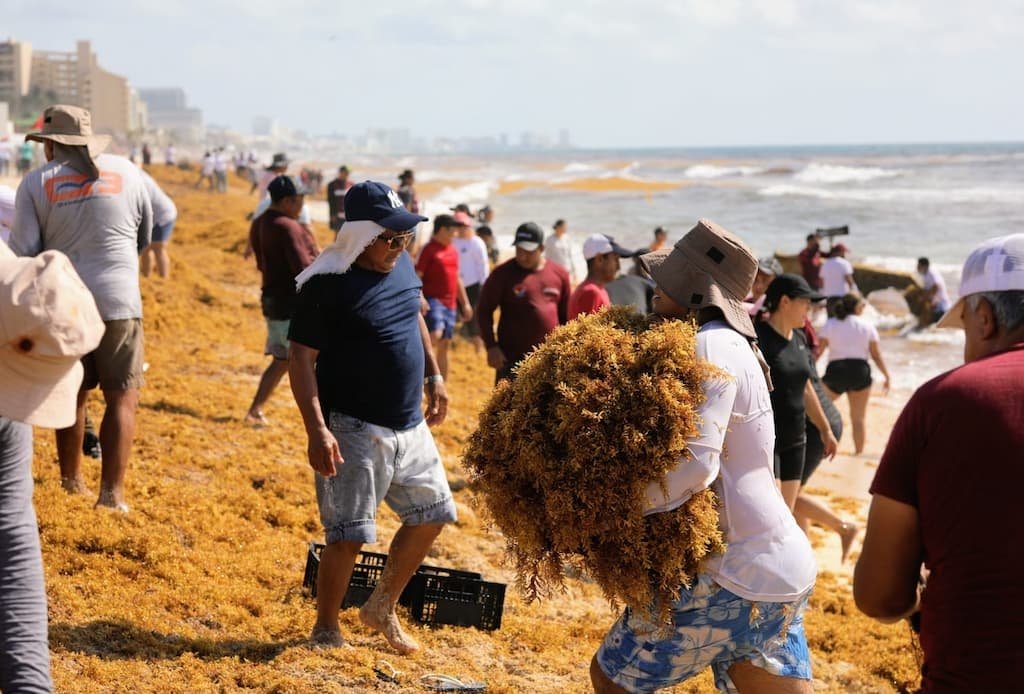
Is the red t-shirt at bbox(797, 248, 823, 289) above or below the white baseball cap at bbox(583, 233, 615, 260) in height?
below

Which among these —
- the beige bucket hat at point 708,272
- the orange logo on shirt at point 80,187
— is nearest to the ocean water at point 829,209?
the orange logo on shirt at point 80,187

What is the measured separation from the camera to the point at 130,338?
5734 mm

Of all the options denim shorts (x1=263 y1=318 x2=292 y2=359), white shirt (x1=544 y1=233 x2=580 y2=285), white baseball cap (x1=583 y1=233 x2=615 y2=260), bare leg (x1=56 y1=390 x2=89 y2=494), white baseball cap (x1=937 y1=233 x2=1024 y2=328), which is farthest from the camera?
white shirt (x1=544 y1=233 x2=580 y2=285)

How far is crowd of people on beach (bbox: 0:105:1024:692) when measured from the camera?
2.45 meters

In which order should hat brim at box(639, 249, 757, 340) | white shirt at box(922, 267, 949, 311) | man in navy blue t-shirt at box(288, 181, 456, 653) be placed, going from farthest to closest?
white shirt at box(922, 267, 949, 311) → man in navy blue t-shirt at box(288, 181, 456, 653) → hat brim at box(639, 249, 757, 340)

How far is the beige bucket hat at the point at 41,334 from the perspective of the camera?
2195mm

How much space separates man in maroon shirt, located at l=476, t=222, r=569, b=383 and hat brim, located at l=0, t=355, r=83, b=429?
5.40 metres

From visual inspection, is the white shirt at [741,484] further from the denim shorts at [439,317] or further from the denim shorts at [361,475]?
the denim shorts at [439,317]

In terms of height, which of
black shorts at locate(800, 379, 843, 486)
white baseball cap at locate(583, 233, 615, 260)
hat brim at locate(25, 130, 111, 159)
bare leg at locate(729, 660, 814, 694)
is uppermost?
hat brim at locate(25, 130, 111, 159)

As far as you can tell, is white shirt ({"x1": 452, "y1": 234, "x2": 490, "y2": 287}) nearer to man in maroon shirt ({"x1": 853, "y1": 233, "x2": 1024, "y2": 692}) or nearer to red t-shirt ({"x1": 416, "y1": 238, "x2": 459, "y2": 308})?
red t-shirt ({"x1": 416, "y1": 238, "x2": 459, "y2": 308})

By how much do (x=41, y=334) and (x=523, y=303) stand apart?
5582 millimetres

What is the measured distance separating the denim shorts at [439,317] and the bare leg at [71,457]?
4762mm

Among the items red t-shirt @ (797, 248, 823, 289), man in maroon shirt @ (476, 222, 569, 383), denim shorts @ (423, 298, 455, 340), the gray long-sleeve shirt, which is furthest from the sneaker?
red t-shirt @ (797, 248, 823, 289)

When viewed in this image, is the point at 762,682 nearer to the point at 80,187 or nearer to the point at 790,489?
the point at 790,489
